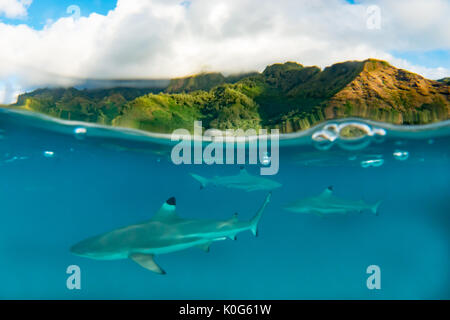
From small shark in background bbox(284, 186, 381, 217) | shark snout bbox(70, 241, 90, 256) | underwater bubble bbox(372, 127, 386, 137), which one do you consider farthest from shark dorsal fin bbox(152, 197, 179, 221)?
underwater bubble bbox(372, 127, 386, 137)

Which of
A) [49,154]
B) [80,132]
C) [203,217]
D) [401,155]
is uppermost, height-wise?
[80,132]

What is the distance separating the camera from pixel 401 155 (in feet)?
56.1

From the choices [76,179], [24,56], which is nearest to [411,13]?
[24,56]

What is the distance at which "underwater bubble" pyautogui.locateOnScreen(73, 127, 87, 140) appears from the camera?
37.5 feet

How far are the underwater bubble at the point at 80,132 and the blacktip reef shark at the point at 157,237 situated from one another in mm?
6875

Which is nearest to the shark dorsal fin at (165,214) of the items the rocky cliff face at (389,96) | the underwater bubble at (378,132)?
the rocky cliff face at (389,96)

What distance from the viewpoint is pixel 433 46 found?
6.46m

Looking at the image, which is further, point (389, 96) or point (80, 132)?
point (80, 132)

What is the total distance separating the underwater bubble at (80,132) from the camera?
11.4 meters

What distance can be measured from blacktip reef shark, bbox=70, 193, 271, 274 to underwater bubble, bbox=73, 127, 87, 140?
6.87 meters

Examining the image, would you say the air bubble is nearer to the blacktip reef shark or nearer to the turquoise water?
the turquoise water

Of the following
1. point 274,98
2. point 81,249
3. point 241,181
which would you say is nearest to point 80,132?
point 241,181

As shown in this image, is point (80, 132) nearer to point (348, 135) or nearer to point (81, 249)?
point (81, 249)

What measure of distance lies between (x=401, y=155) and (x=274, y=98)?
1336 centimetres
